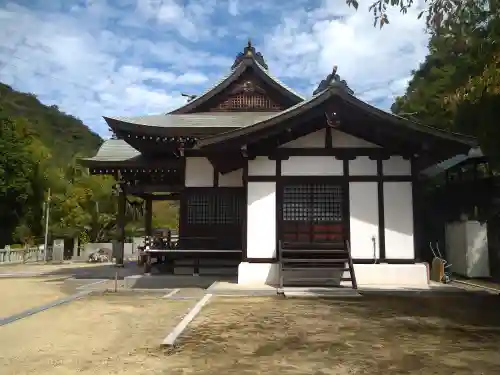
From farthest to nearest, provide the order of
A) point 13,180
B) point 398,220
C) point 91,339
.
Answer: point 13,180, point 398,220, point 91,339

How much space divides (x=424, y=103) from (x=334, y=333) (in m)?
16.7

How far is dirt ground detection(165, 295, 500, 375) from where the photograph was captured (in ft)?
14.6

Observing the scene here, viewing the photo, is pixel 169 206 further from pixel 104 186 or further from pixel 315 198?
pixel 315 198

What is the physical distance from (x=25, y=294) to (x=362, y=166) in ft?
29.8

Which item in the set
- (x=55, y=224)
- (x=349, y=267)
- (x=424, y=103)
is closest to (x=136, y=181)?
(x=349, y=267)

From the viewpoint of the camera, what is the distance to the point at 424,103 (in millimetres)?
19812

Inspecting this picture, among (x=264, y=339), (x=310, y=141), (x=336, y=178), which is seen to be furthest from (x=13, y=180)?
(x=264, y=339)

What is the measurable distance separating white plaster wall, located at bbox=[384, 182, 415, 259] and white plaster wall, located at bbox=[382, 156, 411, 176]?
0.27 m

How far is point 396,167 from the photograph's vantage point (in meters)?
11.0

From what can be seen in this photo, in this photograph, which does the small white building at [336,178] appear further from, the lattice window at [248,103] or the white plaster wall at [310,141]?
the lattice window at [248,103]

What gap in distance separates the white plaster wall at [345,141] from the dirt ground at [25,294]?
7.86m

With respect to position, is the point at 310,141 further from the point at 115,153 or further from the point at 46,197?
the point at 46,197

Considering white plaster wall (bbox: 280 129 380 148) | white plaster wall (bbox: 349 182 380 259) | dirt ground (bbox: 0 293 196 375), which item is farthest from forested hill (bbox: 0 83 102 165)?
dirt ground (bbox: 0 293 196 375)

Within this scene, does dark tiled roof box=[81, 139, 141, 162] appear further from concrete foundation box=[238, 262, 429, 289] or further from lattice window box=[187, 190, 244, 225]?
concrete foundation box=[238, 262, 429, 289]
